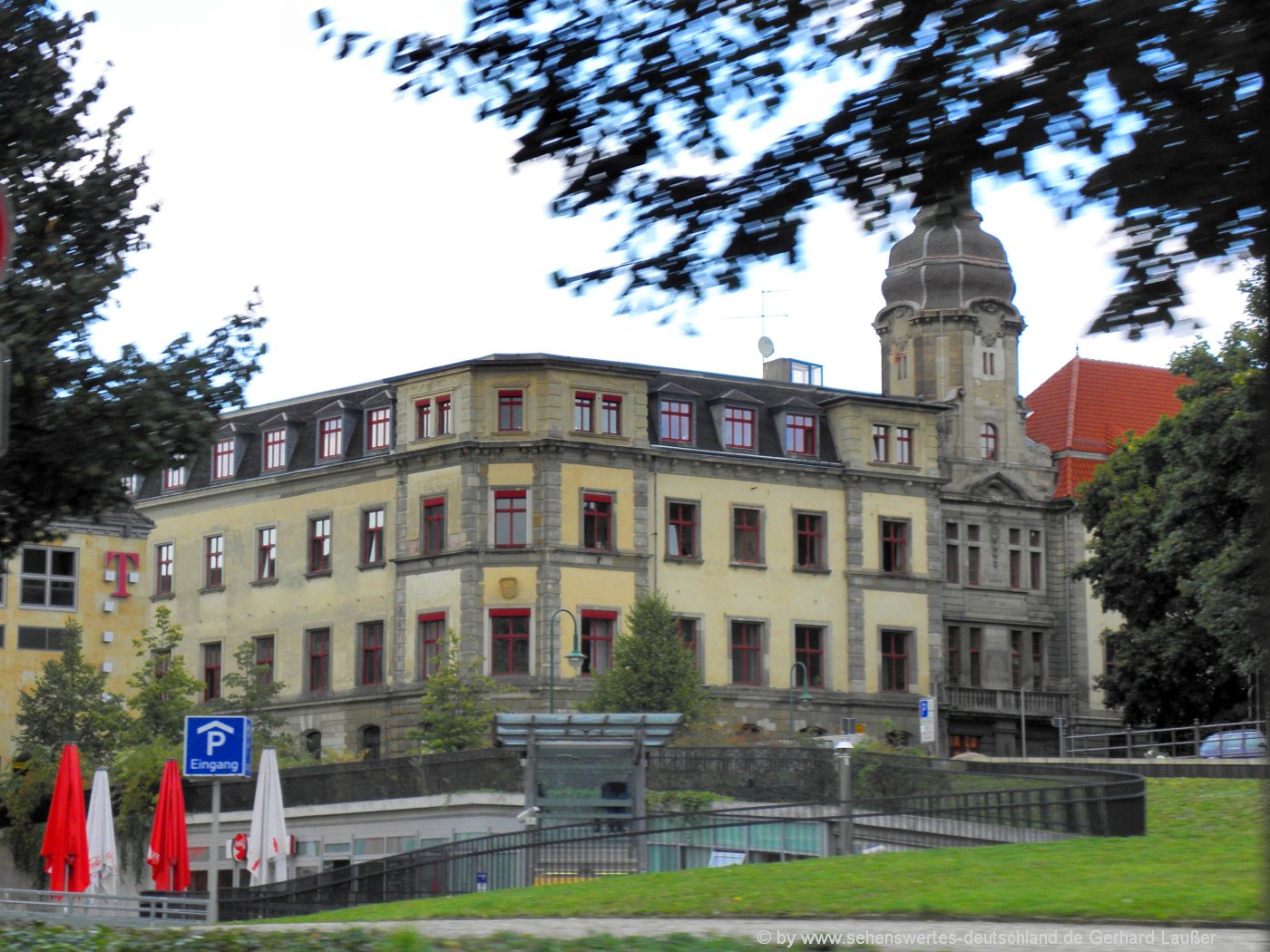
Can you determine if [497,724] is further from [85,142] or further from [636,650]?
[636,650]

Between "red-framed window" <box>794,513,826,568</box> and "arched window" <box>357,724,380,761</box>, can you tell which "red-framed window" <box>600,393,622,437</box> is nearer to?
"red-framed window" <box>794,513,826,568</box>

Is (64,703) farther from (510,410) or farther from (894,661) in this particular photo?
(894,661)

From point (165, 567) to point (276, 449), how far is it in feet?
22.9

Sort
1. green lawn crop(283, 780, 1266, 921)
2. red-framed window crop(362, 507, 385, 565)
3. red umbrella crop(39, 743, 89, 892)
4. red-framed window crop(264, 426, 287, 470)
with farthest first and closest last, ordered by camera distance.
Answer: red-framed window crop(264, 426, 287, 470) < red-framed window crop(362, 507, 385, 565) < red umbrella crop(39, 743, 89, 892) < green lawn crop(283, 780, 1266, 921)

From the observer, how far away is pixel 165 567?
78.7m

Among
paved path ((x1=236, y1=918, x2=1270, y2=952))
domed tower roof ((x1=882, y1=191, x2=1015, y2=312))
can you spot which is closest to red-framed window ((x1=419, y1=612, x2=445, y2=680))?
domed tower roof ((x1=882, y1=191, x2=1015, y2=312))

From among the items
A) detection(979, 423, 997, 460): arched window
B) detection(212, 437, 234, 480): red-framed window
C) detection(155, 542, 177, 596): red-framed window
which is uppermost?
detection(979, 423, 997, 460): arched window

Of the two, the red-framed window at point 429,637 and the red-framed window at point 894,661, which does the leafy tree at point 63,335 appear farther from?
the red-framed window at point 894,661

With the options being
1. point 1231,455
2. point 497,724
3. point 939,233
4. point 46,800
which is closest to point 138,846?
point 46,800

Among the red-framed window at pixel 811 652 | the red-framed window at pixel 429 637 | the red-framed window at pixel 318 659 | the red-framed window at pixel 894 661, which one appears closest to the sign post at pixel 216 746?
the red-framed window at pixel 429 637

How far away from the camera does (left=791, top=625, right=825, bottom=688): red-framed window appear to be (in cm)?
7281

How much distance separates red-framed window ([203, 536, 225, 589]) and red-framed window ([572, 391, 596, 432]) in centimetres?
1564

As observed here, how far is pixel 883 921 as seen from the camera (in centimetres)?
1828

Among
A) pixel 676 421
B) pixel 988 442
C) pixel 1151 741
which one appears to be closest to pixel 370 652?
pixel 676 421
